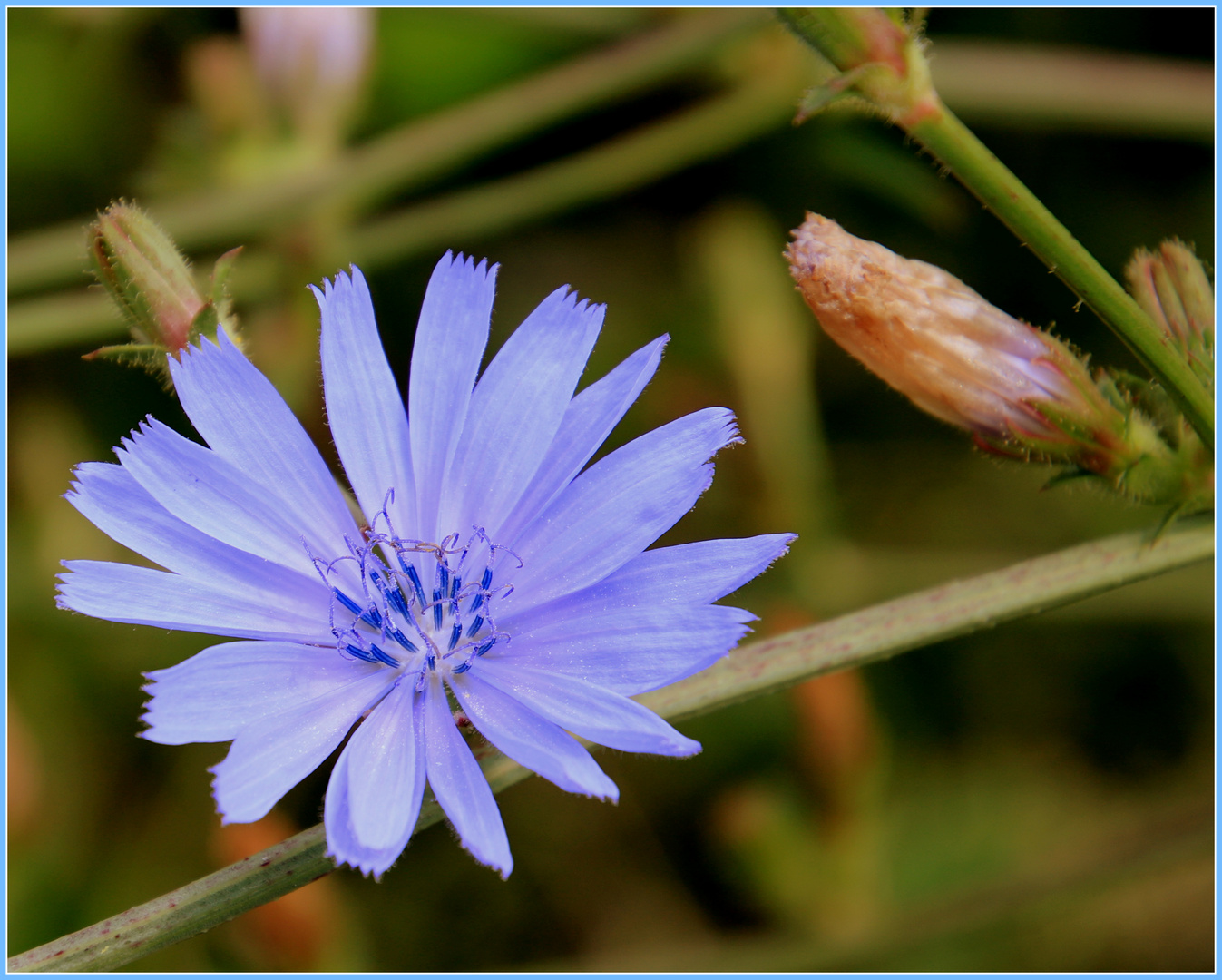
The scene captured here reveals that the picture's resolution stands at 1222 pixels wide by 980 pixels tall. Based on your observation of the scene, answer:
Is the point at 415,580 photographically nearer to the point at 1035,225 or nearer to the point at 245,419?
the point at 245,419

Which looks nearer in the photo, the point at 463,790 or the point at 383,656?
the point at 463,790

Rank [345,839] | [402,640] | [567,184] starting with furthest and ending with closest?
[567,184], [402,640], [345,839]

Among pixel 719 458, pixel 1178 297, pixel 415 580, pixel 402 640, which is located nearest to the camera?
pixel 402 640

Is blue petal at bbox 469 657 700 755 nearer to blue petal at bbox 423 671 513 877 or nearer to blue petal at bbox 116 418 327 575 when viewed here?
blue petal at bbox 423 671 513 877

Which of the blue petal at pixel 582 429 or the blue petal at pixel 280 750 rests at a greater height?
the blue petal at pixel 582 429

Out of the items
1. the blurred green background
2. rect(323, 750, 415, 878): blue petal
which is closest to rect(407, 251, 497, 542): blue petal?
rect(323, 750, 415, 878): blue petal

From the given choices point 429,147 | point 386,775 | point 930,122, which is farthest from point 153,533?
point 429,147

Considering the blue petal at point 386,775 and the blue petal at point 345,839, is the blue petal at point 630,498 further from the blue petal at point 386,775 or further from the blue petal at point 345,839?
the blue petal at point 345,839

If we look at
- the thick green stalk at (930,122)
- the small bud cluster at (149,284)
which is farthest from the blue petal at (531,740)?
the thick green stalk at (930,122)
